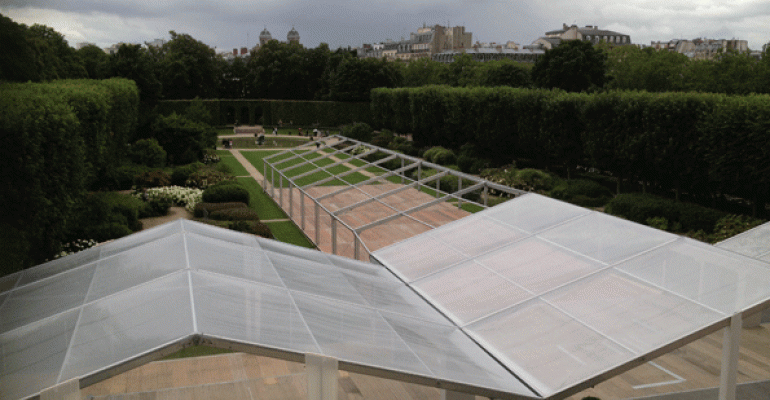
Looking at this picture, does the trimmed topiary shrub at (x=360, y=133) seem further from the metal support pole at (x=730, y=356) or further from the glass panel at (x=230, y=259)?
the metal support pole at (x=730, y=356)

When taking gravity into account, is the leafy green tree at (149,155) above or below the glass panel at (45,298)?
below

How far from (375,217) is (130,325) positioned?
15.6 metres

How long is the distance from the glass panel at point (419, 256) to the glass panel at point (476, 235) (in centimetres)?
23

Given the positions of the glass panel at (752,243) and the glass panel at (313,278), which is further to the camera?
the glass panel at (752,243)

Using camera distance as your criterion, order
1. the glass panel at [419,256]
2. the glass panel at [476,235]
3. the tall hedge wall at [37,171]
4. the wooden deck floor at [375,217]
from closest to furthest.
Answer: the glass panel at [419,256], the glass panel at [476,235], the tall hedge wall at [37,171], the wooden deck floor at [375,217]

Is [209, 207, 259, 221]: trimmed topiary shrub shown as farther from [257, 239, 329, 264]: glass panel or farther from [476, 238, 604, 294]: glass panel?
[476, 238, 604, 294]: glass panel

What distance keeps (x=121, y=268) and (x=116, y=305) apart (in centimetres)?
182

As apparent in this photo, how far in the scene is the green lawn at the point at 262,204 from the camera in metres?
32.2

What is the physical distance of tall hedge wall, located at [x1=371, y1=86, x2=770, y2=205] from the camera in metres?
28.2

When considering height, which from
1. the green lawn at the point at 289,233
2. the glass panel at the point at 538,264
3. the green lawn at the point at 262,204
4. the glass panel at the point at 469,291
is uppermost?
the glass panel at the point at 538,264

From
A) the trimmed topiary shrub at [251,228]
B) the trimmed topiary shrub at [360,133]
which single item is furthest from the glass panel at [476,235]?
the trimmed topiary shrub at [360,133]

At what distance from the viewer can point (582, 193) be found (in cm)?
3656

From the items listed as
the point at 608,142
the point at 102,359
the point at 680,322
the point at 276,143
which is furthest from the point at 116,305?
Answer: the point at 276,143

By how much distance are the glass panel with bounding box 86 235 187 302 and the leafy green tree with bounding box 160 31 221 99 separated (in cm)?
7733
